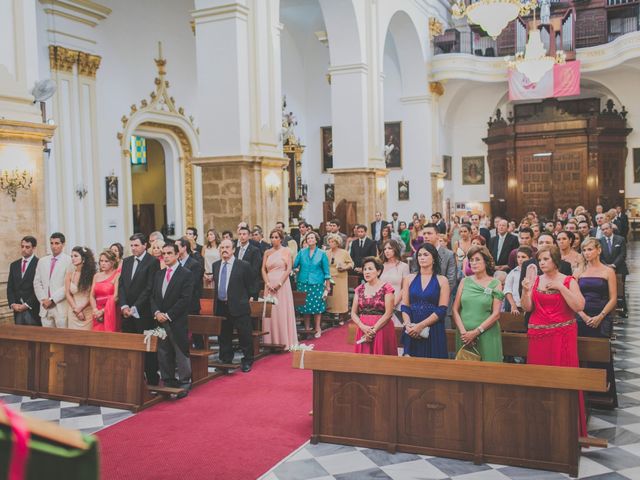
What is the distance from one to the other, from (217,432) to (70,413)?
1.75 m

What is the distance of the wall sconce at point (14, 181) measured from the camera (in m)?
7.86

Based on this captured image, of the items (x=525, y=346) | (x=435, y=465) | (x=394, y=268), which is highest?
(x=394, y=268)

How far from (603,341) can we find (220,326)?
4121 mm

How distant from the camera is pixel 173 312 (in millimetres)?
6758

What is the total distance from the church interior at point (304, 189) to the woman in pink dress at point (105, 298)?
148mm

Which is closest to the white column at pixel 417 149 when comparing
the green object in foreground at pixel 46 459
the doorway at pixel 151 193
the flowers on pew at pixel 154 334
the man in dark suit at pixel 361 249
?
the doorway at pixel 151 193

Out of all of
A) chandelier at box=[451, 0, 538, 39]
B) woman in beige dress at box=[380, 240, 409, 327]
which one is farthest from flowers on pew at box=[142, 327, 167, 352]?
chandelier at box=[451, 0, 538, 39]

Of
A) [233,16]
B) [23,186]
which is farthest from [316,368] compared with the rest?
[233,16]

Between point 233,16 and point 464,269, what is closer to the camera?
point 464,269

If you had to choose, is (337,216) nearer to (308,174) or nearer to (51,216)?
(51,216)

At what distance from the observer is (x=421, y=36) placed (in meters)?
23.0

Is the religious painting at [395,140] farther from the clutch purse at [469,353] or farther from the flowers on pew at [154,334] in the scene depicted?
the clutch purse at [469,353]

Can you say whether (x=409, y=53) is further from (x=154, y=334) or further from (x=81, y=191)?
(x=154, y=334)

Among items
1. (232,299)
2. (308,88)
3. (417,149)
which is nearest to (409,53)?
(417,149)
